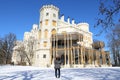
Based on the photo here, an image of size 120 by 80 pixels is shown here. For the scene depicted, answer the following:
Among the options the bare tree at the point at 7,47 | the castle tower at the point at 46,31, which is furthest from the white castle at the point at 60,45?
the bare tree at the point at 7,47

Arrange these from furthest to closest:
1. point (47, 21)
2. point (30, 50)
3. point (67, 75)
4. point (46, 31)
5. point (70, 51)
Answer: point (30, 50) → point (47, 21) → point (46, 31) → point (70, 51) → point (67, 75)

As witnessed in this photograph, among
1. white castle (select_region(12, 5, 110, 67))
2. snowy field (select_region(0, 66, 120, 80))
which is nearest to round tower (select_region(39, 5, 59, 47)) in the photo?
white castle (select_region(12, 5, 110, 67))

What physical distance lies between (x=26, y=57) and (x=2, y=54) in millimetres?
13561

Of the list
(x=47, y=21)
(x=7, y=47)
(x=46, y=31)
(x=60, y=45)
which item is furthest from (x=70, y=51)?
(x=7, y=47)

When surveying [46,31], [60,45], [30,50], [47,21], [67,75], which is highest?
[47,21]

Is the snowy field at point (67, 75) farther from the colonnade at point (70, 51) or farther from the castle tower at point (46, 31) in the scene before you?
the castle tower at point (46, 31)

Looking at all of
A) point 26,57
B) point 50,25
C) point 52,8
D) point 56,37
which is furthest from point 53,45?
point 26,57

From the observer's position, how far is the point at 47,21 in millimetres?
42938

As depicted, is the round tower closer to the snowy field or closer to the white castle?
the white castle

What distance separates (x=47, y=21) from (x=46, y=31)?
2607mm

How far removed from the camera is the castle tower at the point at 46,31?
133ft

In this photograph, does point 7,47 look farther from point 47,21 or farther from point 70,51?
point 70,51

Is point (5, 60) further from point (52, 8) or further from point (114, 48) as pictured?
point (114, 48)

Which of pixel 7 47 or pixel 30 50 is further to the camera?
pixel 30 50
